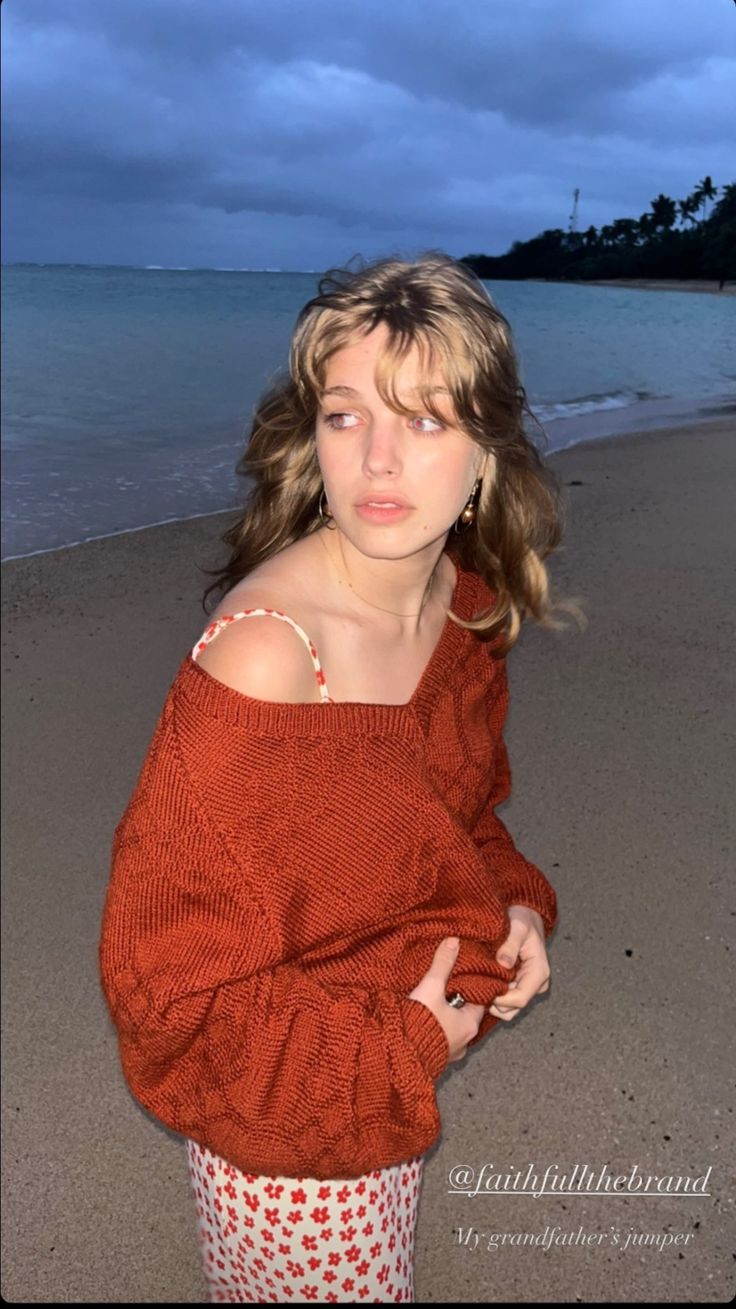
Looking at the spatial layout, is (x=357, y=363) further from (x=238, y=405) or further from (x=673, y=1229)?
(x=238, y=405)

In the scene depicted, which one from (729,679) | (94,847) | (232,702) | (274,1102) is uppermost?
(729,679)

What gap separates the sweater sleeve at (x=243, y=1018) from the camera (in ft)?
4.20

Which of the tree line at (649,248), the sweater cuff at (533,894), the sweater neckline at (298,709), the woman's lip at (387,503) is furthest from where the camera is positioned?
the sweater cuff at (533,894)

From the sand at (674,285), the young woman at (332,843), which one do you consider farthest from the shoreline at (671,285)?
the young woman at (332,843)

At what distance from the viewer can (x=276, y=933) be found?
1.30 metres

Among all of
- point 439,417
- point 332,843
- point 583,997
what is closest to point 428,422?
point 439,417

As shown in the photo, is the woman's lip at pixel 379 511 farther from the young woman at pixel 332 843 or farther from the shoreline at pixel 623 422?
the shoreline at pixel 623 422

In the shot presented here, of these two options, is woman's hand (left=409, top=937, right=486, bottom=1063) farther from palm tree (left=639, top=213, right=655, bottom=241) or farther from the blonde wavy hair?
palm tree (left=639, top=213, right=655, bottom=241)

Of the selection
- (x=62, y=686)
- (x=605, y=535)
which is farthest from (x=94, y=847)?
(x=605, y=535)

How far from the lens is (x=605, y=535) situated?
1499 mm

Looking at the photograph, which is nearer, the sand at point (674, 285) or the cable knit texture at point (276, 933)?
the sand at point (674, 285)

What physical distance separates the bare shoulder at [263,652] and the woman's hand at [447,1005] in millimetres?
349

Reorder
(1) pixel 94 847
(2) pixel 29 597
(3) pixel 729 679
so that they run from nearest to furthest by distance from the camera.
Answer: (3) pixel 729 679, (1) pixel 94 847, (2) pixel 29 597

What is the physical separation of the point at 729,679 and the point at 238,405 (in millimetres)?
9792
